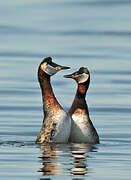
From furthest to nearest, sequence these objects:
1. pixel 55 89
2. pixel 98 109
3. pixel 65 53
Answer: pixel 65 53 < pixel 55 89 < pixel 98 109

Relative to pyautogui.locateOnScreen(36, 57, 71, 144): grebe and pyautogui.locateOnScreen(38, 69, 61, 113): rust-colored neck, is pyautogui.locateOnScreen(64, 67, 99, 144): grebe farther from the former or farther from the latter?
pyautogui.locateOnScreen(38, 69, 61, 113): rust-colored neck

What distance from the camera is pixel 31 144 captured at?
20531mm

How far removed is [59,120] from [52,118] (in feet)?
0.51

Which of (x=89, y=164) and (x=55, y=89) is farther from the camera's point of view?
(x=55, y=89)

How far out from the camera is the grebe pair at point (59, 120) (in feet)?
67.1

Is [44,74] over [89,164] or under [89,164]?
over

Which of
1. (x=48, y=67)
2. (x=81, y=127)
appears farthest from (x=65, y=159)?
(x=48, y=67)

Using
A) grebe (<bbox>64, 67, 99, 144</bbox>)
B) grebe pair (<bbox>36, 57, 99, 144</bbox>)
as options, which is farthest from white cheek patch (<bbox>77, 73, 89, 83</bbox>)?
grebe (<bbox>64, 67, 99, 144</bbox>)

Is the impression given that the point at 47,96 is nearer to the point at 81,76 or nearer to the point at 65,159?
the point at 81,76

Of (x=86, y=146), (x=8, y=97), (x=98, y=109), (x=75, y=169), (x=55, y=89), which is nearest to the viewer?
(x=75, y=169)

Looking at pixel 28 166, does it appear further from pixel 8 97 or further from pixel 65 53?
pixel 65 53

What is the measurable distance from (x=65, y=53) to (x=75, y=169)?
20022 mm

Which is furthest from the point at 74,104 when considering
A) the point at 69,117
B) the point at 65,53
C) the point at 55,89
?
the point at 65,53

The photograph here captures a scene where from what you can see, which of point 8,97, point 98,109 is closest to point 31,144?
point 98,109
